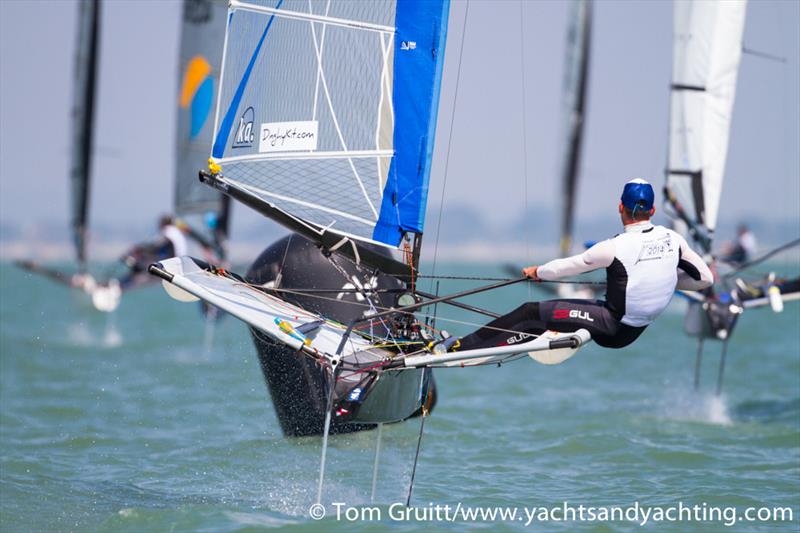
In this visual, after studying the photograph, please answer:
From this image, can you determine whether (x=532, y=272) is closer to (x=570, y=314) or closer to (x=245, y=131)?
(x=570, y=314)

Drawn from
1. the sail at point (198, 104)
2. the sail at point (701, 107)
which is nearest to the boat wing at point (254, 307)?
the sail at point (701, 107)

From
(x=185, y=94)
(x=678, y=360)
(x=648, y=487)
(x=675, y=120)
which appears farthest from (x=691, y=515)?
(x=185, y=94)

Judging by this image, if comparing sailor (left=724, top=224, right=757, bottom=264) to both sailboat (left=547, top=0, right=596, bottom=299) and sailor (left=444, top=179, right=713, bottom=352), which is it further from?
sailor (left=444, top=179, right=713, bottom=352)

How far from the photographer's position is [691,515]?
7.35 metres

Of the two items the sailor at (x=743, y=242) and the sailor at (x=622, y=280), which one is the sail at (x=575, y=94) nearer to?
the sailor at (x=743, y=242)

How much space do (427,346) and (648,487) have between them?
2477 millimetres

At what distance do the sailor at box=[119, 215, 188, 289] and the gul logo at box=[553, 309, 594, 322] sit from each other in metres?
9.65

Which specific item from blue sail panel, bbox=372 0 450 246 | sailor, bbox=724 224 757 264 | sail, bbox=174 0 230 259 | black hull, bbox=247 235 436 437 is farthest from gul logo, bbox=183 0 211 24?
blue sail panel, bbox=372 0 450 246

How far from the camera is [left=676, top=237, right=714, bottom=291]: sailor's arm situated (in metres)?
6.43

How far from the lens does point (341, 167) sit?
7.30m

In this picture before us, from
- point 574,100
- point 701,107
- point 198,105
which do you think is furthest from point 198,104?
point 701,107

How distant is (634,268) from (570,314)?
0.42m

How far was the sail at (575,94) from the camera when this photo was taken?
19734 millimetres

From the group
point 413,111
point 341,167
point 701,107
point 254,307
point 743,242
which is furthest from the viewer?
point 743,242
